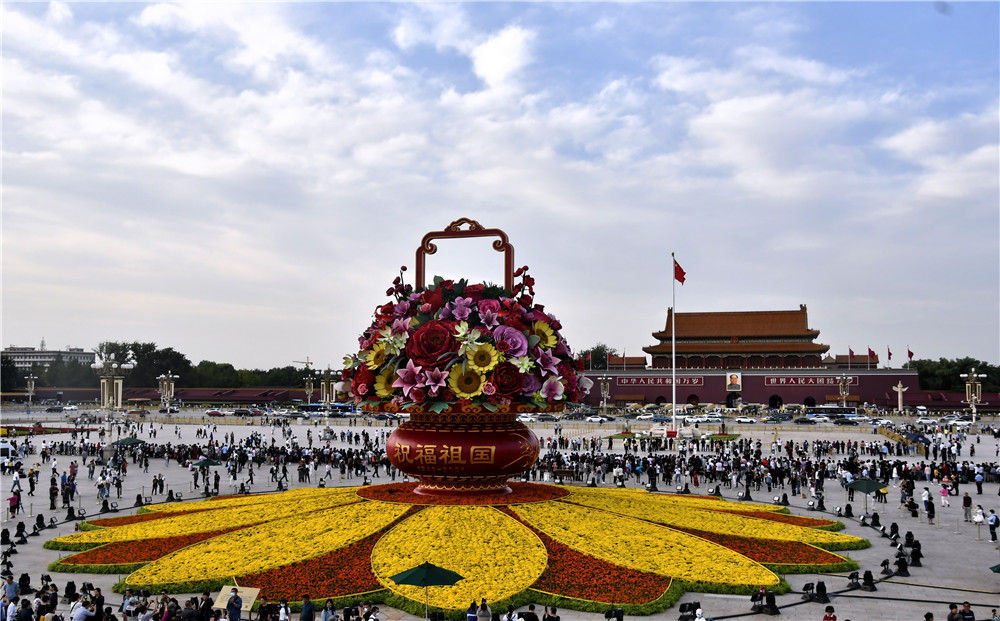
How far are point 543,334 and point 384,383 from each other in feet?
12.5

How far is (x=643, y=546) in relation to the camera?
15.5 meters

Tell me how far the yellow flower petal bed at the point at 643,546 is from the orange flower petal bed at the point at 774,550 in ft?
A: 1.68

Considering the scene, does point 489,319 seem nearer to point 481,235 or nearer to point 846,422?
point 481,235

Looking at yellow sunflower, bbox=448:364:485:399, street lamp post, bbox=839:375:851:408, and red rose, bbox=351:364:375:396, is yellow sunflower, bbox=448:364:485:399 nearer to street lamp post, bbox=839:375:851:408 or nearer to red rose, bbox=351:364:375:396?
red rose, bbox=351:364:375:396

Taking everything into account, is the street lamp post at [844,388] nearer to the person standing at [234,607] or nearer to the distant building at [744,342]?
the distant building at [744,342]

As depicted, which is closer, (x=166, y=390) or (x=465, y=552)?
(x=465, y=552)

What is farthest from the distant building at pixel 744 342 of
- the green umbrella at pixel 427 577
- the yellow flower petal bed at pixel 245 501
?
the green umbrella at pixel 427 577

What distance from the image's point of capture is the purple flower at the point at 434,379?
16.0 metres

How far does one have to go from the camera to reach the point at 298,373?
140375 millimetres

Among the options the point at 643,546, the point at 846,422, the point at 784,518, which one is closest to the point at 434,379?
the point at 643,546

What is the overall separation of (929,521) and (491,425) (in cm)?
1764

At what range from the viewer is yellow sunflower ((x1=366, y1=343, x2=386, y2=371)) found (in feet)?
56.0

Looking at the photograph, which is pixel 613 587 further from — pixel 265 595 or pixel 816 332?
pixel 816 332

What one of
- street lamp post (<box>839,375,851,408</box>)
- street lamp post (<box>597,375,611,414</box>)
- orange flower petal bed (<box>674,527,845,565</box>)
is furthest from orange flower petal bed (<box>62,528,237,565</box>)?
street lamp post (<box>839,375,851,408</box>)
